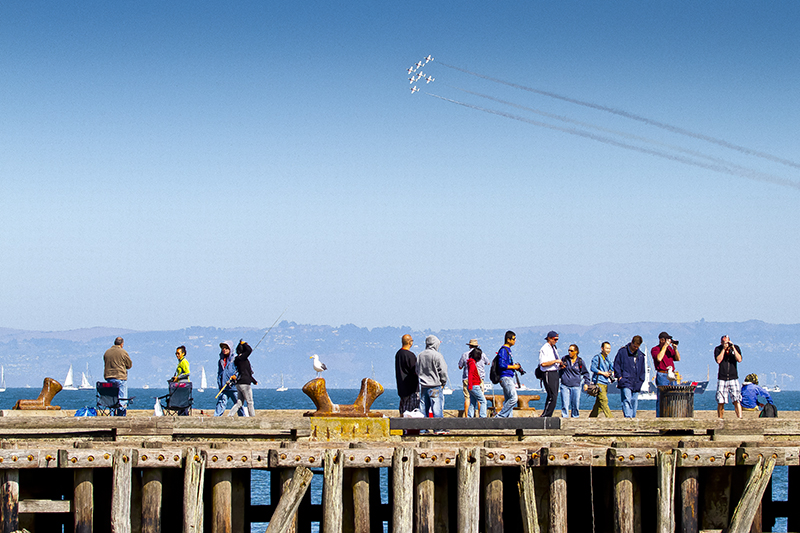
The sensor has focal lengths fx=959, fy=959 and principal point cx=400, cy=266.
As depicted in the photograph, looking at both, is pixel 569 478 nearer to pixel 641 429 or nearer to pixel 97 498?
pixel 641 429

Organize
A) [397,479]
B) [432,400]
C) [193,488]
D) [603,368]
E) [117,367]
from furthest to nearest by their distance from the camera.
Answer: [603,368]
[117,367]
[432,400]
[397,479]
[193,488]

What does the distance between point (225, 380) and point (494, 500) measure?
942 centimetres

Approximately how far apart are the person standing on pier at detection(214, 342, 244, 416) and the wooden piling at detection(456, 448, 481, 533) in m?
8.89

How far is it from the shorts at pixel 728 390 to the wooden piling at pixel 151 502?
12592mm

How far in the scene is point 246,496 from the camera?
1377 centimetres

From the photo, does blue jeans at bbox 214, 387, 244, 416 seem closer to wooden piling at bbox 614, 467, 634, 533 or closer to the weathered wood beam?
the weathered wood beam

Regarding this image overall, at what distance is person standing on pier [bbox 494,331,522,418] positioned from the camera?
19.1 meters

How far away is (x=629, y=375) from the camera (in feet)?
68.5

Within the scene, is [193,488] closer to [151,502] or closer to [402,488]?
[151,502]

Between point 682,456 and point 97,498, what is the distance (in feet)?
26.6

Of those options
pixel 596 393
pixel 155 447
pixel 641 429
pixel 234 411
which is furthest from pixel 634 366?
pixel 155 447

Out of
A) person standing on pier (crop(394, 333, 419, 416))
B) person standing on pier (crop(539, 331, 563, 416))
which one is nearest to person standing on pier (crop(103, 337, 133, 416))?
person standing on pier (crop(394, 333, 419, 416))

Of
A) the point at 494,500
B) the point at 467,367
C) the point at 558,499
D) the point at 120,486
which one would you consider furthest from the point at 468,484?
the point at 467,367

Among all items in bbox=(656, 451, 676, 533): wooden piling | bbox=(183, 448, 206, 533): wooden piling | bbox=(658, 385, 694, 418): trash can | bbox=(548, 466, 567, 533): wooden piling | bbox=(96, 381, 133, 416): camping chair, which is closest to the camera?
bbox=(183, 448, 206, 533): wooden piling
